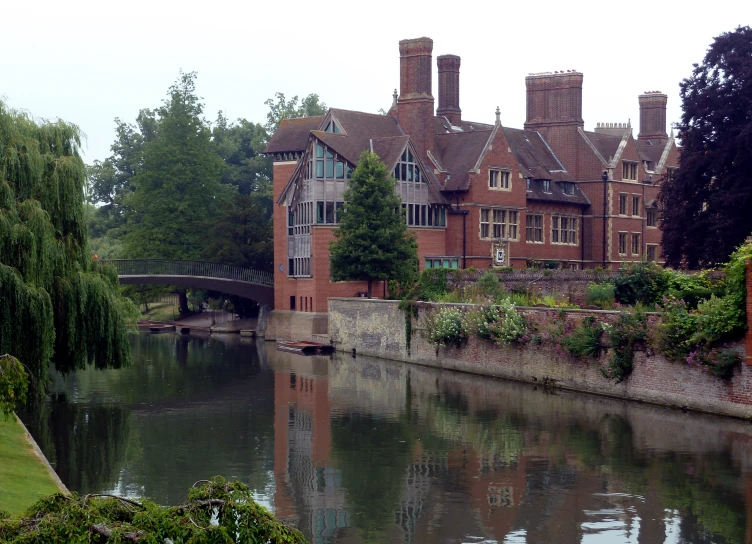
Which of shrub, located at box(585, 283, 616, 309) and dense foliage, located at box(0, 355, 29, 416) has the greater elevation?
shrub, located at box(585, 283, 616, 309)

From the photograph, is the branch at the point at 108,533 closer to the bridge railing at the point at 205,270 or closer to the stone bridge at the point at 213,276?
the stone bridge at the point at 213,276

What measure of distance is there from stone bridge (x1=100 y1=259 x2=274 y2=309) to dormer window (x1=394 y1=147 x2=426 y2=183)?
12.6m

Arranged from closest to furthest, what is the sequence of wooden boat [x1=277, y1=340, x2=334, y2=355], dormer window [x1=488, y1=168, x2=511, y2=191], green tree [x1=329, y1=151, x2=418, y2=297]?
green tree [x1=329, y1=151, x2=418, y2=297], wooden boat [x1=277, y1=340, x2=334, y2=355], dormer window [x1=488, y1=168, x2=511, y2=191]

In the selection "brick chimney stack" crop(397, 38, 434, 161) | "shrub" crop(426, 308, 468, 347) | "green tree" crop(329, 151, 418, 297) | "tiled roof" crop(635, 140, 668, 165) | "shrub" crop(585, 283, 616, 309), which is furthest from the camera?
"tiled roof" crop(635, 140, 668, 165)

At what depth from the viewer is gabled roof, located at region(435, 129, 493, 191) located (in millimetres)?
61688

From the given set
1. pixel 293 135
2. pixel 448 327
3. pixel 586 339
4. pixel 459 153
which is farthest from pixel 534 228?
pixel 586 339

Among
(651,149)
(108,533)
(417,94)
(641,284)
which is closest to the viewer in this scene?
(108,533)

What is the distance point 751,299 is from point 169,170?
55.5m

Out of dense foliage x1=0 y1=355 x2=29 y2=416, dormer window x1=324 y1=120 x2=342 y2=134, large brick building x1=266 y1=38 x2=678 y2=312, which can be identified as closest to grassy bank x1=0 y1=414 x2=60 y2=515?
dense foliage x1=0 y1=355 x2=29 y2=416

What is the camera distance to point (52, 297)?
28.7 metres

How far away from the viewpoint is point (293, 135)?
2591 inches

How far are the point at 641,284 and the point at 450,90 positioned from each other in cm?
3043

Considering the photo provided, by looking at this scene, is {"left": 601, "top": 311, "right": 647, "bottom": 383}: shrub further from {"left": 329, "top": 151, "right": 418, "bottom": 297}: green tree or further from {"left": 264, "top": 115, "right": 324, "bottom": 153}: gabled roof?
{"left": 264, "top": 115, "right": 324, "bottom": 153}: gabled roof

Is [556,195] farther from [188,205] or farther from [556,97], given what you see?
[188,205]
